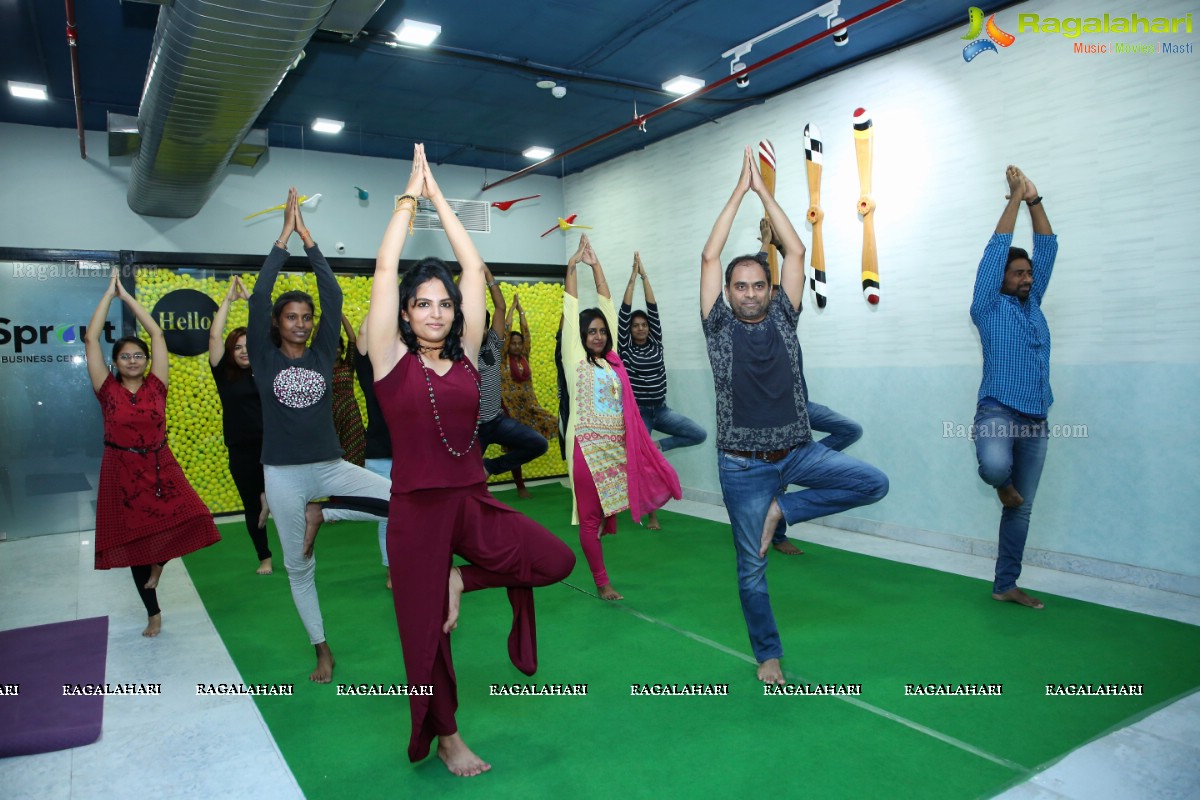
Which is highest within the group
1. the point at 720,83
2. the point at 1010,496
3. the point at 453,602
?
the point at 720,83

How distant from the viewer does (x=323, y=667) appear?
11.3 feet

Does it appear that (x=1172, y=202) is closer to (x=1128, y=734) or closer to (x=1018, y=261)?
(x=1018, y=261)

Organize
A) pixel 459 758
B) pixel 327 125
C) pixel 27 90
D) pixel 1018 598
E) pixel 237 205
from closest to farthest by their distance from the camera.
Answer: pixel 459 758
pixel 1018 598
pixel 27 90
pixel 327 125
pixel 237 205

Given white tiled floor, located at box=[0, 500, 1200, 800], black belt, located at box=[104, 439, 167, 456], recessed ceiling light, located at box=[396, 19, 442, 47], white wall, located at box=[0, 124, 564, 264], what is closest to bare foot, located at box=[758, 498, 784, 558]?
white tiled floor, located at box=[0, 500, 1200, 800]

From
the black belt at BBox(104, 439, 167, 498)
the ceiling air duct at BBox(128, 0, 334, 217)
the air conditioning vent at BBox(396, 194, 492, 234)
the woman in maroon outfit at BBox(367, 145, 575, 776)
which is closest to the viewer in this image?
the woman in maroon outfit at BBox(367, 145, 575, 776)

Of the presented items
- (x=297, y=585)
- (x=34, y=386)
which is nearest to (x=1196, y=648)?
(x=297, y=585)

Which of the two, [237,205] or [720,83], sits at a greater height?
[720,83]

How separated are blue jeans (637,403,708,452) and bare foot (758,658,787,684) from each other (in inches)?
118

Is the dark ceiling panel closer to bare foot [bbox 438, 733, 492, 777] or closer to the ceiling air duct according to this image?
the ceiling air duct

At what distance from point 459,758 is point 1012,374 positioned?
120 inches

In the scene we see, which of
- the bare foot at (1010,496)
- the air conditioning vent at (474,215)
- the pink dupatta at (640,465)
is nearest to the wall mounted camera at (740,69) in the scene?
the pink dupatta at (640,465)

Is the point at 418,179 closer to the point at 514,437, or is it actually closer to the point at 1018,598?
the point at 514,437

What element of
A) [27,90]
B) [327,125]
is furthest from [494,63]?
[27,90]

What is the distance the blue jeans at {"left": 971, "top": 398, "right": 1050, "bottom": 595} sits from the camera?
391cm
